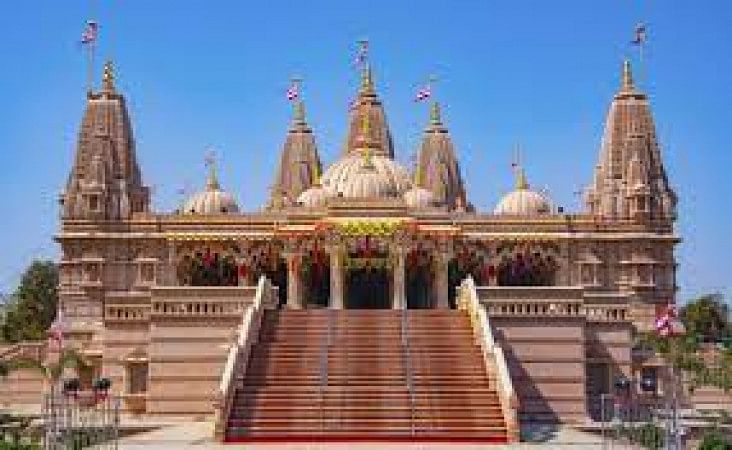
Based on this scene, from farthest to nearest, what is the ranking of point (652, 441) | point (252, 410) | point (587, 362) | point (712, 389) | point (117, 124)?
point (117, 124)
point (712, 389)
point (587, 362)
point (252, 410)
point (652, 441)

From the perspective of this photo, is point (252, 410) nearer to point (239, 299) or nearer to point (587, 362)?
point (239, 299)

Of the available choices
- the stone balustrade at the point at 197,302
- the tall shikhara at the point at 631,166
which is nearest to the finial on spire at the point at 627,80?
the tall shikhara at the point at 631,166

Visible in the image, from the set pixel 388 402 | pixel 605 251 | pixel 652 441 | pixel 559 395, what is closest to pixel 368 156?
pixel 605 251

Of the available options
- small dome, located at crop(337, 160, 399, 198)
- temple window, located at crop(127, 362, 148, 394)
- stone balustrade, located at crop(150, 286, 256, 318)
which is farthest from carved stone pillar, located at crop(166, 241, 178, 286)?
stone balustrade, located at crop(150, 286, 256, 318)

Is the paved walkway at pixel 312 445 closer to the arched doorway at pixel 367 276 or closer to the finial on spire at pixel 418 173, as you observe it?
the arched doorway at pixel 367 276

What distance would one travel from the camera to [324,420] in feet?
111

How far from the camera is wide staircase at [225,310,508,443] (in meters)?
33.2

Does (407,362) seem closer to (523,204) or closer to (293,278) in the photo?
(293,278)

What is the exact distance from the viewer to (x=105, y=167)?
63.3 meters

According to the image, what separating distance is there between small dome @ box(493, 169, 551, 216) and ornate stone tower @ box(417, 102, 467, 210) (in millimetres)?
5478

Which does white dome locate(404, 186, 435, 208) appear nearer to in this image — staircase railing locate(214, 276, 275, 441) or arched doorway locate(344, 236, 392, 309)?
arched doorway locate(344, 236, 392, 309)

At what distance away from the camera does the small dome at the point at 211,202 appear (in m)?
68.6

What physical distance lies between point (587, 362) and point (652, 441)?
11033 mm

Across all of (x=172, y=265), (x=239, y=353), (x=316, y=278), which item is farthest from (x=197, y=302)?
(x=172, y=265)
